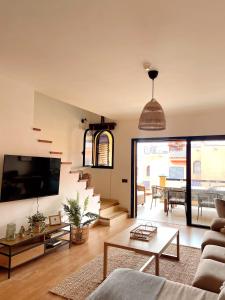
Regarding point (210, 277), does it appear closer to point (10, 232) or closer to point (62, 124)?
point (10, 232)

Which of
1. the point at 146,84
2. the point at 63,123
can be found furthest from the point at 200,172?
the point at 63,123

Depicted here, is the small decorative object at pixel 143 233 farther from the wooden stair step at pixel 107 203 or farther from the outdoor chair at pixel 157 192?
Answer: the outdoor chair at pixel 157 192

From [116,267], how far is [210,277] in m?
1.54

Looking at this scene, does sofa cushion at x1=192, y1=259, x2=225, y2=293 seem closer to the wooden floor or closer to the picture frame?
the wooden floor

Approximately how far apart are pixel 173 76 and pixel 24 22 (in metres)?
1.99

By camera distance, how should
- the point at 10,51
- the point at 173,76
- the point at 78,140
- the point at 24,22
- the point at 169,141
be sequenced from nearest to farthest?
the point at 24,22 → the point at 10,51 → the point at 173,76 → the point at 169,141 → the point at 78,140

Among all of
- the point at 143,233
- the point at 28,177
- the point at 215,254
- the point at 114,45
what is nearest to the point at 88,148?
the point at 28,177

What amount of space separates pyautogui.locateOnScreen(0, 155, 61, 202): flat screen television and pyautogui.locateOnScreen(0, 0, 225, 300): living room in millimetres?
37

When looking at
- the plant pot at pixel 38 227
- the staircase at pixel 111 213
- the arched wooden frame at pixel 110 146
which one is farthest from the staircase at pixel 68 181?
the arched wooden frame at pixel 110 146

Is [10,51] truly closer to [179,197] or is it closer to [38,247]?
[38,247]

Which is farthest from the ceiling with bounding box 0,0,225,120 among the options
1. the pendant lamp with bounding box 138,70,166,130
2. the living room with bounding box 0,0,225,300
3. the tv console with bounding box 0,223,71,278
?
the tv console with bounding box 0,223,71,278

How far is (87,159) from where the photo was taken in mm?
6711

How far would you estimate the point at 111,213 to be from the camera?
5.82m

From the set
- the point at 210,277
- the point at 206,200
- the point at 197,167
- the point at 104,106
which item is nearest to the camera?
the point at 210,277
